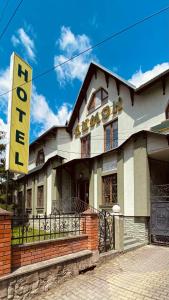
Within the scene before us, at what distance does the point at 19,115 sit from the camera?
28.1ft

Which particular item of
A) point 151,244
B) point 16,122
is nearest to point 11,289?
point 16,122

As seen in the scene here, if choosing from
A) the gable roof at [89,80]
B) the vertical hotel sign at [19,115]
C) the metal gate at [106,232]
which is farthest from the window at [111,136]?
the metal gate at [106,232]

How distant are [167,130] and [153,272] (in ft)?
17.8

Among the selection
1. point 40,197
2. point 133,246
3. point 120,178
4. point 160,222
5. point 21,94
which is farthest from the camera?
point 40,197

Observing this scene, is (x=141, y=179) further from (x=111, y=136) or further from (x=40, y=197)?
(x=40, y=197)

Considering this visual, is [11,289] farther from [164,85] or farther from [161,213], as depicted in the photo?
[164,85]

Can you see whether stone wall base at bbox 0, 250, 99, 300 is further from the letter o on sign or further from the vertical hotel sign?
the letter o on sign

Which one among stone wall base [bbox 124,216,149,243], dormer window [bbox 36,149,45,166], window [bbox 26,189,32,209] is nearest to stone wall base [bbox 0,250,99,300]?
stone wall base [bbox 124,216,149,243]

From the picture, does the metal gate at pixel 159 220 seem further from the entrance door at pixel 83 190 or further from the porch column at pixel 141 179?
the entrance door at pixel 83 190

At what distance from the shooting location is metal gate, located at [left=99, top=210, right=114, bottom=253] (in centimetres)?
728

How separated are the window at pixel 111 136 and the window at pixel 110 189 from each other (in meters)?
1.81

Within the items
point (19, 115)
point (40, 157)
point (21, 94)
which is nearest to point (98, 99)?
point (21, 94)

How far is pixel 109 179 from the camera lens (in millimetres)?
12383

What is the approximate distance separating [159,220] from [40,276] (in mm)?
5576
